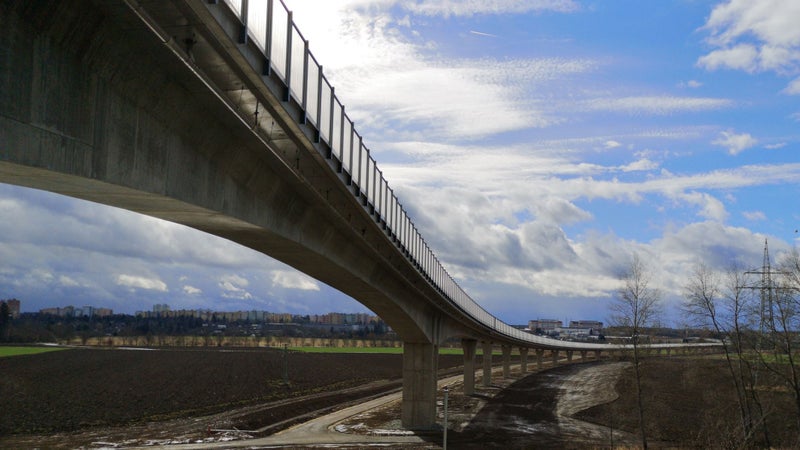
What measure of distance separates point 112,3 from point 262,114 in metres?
5.22

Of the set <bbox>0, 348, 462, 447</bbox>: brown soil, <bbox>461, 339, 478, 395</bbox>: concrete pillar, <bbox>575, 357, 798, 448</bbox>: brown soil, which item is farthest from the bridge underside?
<bbox>461, 339, 478, 395</bbox>: concrete pillar

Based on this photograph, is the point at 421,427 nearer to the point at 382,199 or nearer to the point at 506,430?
the point at 506,430

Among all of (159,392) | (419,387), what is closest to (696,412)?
(419,387)

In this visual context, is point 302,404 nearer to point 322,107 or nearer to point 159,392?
point 159,392

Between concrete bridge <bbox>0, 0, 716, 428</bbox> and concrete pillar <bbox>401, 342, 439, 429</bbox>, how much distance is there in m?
25.1

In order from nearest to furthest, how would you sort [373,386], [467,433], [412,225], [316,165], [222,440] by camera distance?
[316,165]
[412,225]
[222,440]
[467,433]
[373,386]

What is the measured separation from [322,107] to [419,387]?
3276 centimetres

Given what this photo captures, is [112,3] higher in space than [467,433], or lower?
higher

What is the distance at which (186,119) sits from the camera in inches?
496

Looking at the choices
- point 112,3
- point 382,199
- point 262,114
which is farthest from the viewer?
point 382,199

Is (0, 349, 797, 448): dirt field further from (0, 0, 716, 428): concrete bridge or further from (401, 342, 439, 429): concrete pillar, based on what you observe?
(0, 0, 716, 428): concrete bridge

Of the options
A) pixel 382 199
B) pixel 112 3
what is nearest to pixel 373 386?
pixel 382 199

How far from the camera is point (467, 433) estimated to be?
4488 cm

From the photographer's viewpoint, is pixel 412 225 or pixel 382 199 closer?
pixel 382 199
